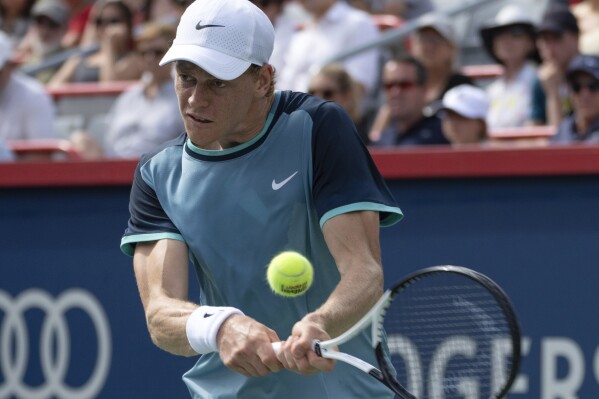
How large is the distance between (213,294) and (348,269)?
1.80ft

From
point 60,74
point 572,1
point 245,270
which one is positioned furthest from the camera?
point 60,74

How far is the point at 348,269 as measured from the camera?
3.30 metres

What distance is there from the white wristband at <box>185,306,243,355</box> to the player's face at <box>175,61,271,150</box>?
48 centimetres

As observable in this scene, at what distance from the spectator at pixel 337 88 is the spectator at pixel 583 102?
3.88ft

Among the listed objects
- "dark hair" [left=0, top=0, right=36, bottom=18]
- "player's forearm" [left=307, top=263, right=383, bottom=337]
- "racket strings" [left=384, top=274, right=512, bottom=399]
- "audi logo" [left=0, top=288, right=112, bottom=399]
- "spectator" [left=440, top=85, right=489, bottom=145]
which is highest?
"dark hair" [left=0, top=0, right=36, bottom=18]

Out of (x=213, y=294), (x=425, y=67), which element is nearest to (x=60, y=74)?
(x=425, y=67)

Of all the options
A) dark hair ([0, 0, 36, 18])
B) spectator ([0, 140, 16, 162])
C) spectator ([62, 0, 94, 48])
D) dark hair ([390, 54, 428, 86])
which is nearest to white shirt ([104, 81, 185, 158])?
spectator ([0, 140, 16, 162])

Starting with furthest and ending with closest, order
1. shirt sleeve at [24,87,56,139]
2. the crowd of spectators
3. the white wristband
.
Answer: shirt sleeve at [24,87,56,139], the crowd of spectators, the white wristband

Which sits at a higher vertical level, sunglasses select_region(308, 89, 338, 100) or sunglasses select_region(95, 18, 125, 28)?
sunglasses select_region(95, 18, 125, 28)

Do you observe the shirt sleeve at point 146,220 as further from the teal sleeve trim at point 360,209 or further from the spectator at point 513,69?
the spectator at point 513,69

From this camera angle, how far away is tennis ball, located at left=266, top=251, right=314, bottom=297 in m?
3.09

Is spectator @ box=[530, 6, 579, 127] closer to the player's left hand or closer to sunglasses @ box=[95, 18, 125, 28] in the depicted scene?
sunglasses @ box=[95, 18, 125, 28]

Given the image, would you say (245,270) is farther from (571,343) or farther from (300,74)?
(300,74)

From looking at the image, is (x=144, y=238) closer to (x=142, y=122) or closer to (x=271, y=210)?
(x=271, y=210)
